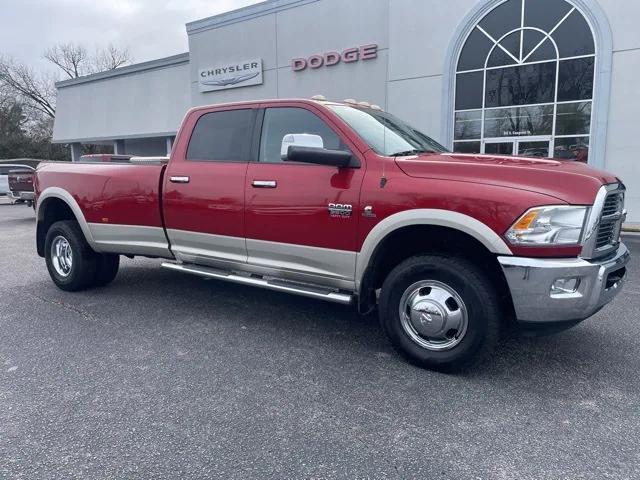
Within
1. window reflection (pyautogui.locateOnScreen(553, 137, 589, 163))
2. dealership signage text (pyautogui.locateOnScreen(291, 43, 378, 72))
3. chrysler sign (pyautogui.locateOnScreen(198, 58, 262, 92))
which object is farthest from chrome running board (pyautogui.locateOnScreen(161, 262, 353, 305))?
chrysler sign (pyautogui.locateOnScreen(198, 58, 262, 92))

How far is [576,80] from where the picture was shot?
498 inches

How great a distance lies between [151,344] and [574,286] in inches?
126

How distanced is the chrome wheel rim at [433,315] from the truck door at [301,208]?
1.71 feet

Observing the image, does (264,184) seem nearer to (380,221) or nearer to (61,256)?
(380,221)

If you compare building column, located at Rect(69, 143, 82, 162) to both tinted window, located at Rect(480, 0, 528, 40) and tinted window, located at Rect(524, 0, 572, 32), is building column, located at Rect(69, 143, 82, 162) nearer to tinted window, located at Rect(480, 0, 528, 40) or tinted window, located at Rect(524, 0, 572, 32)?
tinted window, located at Rect(480, 0, 528, 40)

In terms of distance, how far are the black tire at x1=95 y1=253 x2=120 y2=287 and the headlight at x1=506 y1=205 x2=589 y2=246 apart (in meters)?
4.59

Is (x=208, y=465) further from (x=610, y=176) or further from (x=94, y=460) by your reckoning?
(x=610, y=176)

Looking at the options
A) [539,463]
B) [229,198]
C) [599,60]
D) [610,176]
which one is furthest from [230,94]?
[539,463]

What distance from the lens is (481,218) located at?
321cm

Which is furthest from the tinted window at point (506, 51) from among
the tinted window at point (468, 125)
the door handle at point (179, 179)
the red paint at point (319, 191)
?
the door handle at point (179, 179)

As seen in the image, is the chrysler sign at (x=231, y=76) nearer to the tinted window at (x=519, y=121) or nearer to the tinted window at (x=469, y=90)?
the tinted window at (x=469, y=90)

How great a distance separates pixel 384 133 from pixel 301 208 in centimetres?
100

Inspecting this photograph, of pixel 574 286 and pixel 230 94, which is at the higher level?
pixel 230 94

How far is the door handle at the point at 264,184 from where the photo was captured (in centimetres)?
413
